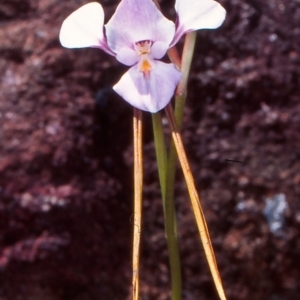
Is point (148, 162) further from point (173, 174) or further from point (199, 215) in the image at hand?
point (199, 215)

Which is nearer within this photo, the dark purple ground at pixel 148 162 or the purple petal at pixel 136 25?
the purple petal at pixel 136 25

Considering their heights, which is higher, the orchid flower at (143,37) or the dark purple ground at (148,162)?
the orchid flower at (143,37)

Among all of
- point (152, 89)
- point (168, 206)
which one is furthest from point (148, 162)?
point (152, 89)

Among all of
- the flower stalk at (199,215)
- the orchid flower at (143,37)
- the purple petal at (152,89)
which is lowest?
the flower stalk at (199,215)

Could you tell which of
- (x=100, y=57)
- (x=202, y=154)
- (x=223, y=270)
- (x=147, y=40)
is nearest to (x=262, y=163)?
(x=202, y=154)

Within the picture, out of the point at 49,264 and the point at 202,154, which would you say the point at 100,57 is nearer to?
the point at 202,154

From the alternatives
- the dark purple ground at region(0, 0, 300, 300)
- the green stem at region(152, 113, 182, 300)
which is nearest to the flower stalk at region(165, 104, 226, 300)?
the green stem at region(152, 113, 182, 300)

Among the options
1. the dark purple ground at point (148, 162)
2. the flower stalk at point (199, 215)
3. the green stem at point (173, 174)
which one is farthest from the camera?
the dark purple ground at point (148, 162)

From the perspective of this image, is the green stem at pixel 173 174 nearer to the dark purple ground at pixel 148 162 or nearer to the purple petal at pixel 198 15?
the purple petal at pixel 198 15

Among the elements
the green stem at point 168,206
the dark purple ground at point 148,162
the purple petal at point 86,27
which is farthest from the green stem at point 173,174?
the dark purple ground at point 148,162
